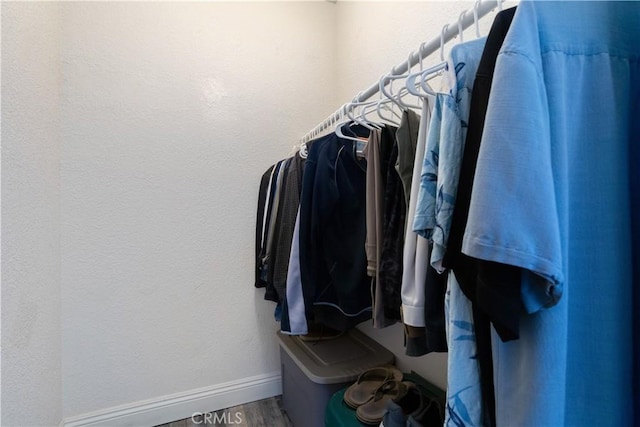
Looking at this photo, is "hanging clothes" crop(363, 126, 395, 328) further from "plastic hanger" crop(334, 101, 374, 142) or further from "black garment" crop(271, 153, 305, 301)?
"black garment" crop(271, 153, 305, 301)

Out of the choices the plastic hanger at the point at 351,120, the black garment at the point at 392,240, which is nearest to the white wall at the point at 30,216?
the plastic hanger at the point at 351,120

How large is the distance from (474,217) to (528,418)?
0.89 feet

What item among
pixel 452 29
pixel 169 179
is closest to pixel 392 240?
pixel 452 29

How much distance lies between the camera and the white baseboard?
1.38 metres

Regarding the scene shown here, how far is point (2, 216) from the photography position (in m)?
0.86

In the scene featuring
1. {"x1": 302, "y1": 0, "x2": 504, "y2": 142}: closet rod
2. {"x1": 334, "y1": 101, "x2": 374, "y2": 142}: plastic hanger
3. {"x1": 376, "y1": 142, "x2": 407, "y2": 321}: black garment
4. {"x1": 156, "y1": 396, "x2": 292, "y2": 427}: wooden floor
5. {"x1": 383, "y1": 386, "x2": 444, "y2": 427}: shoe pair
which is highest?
{"x1": 302, "y1": 0, "x2": 504, "y2": 142}: closet rod

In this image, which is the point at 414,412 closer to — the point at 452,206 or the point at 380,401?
the point at 380,401

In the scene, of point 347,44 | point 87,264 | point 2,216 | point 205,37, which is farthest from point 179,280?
point 347,44

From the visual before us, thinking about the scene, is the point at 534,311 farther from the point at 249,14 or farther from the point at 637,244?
the point at 249,14

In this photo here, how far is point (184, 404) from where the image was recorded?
59.7 inches

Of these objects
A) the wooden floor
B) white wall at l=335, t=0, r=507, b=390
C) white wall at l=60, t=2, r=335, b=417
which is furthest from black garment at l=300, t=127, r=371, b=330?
the wooden floor

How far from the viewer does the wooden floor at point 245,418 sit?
1479mm

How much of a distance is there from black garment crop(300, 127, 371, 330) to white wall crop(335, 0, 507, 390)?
1.32 ft

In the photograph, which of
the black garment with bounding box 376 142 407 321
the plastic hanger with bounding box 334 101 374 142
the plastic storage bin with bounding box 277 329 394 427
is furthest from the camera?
the plastic storage bin with bounding box 277 329 394 427
